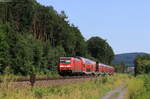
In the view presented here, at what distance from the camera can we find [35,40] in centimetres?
5922

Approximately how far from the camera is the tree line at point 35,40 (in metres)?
50.7

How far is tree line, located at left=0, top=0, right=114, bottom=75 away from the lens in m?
50.7

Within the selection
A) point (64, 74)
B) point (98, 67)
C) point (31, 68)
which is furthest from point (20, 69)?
point (98, 67)

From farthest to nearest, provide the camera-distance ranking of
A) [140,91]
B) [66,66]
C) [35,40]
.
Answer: [35,40]
[66,66]
[140,91]

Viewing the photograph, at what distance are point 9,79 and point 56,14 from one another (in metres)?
90.2

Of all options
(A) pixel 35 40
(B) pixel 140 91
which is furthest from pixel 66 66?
(B) pixel 140 91

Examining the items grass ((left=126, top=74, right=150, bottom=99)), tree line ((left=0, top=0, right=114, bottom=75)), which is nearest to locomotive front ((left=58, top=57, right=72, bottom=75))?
tree line ((left=0, top=0, right=114, bottom=75))

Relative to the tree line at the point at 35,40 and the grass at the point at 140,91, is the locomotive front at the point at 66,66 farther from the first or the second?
the grass at the point at 140,91

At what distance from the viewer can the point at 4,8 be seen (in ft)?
274

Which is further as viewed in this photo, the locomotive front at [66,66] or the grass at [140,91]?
the locomotive front at [66,66]

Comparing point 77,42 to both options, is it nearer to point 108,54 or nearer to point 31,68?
point 108,54

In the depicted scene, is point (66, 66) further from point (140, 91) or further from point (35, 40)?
point (140, 91)

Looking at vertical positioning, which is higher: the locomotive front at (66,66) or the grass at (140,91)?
the locomotive front at (66,66)

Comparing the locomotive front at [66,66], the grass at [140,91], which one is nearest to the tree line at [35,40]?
the locomotive front at [66,66]
